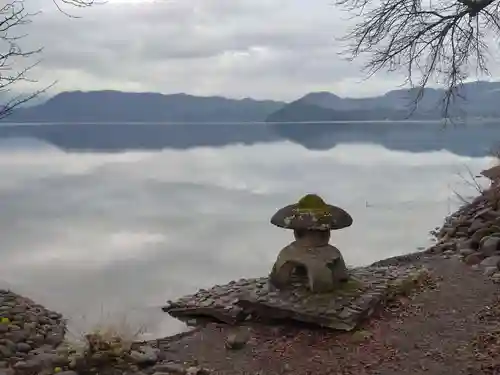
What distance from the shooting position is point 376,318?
322 inches

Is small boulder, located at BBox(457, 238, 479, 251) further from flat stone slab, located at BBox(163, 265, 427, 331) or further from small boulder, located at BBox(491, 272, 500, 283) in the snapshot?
small boulder, located at BBox(491, 272, 500, 283)

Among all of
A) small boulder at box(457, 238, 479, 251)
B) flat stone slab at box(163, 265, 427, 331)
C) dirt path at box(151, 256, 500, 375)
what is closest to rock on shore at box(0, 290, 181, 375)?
dirt path at box(151, 256, 500, 375)

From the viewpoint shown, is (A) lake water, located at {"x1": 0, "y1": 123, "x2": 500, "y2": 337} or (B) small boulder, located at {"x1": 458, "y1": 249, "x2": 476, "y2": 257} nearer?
(B) small boulder, located at {"x1": 458, "y1": 249, "x2": 476, "y2": 257}

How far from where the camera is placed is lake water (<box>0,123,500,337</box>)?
1467cm

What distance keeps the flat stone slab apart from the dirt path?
187 mm

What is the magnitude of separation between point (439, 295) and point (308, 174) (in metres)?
30.6

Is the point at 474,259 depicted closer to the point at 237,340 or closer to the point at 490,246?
the point at 490,246

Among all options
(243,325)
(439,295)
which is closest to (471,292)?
(439,295)

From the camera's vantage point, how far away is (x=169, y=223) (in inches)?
902

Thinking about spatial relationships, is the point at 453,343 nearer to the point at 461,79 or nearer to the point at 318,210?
the point at 318,210

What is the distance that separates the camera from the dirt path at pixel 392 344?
21.5 feet

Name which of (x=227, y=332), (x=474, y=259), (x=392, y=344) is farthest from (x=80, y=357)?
(x=474, y=259)

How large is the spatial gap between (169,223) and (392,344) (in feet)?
54.0

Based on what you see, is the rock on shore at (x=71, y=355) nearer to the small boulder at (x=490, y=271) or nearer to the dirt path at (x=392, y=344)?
the dirt path at (x=392, y=344)
